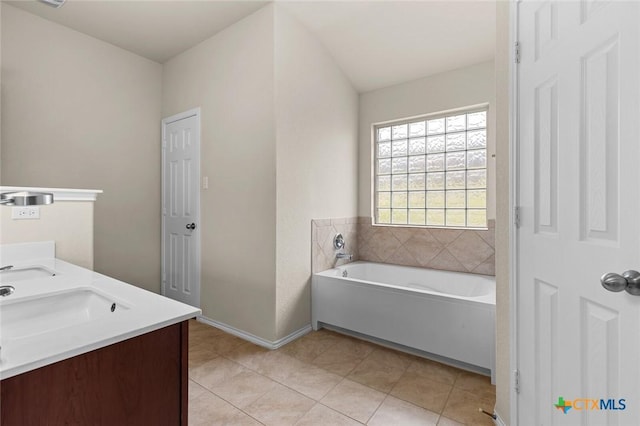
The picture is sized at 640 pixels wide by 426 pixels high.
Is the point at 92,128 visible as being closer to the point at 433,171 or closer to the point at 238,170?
the point at 238,170

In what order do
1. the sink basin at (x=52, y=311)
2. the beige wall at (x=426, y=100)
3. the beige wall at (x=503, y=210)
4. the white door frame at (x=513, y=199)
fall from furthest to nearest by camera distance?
the beige wall at (x=426, y=100), the beige wall at (x=503, y=210), the white door frame at (x=513, y=199), the sink basin at (x=52, y=311)

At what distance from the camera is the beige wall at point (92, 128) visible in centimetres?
258

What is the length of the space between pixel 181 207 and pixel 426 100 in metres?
2.74

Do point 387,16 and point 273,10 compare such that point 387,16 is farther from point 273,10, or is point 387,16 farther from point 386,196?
point 386,196

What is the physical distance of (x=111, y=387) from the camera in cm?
81

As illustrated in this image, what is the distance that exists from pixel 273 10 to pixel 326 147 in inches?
47.5

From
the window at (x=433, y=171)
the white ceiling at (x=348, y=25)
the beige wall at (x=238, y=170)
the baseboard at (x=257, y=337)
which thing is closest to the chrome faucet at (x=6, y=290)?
the beige wall at (x=238, y=170)

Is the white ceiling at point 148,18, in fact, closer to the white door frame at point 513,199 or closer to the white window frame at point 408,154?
the white window frame at point 408,154

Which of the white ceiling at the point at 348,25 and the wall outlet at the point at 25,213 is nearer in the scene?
the wall outlet at the point at 25,213

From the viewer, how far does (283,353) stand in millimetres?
2406

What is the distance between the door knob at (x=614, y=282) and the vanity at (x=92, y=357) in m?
1.15

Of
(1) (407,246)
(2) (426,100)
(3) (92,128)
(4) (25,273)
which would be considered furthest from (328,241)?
(3) (92,128)

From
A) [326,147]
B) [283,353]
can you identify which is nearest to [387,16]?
[326,147]

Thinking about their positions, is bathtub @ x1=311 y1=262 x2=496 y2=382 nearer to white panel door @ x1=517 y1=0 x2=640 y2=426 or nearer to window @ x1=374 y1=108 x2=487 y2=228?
window @ x1=374 y1=108 x2=487 y2=228
